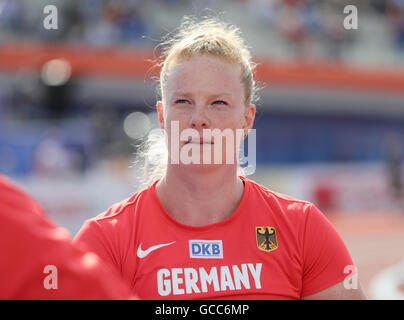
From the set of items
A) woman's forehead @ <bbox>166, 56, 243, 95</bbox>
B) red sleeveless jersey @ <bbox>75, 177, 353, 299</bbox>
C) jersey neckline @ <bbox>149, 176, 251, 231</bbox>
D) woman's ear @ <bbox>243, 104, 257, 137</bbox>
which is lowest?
red sleeveless jersey @ <bbox>75, 177, 353, 299</bbox>

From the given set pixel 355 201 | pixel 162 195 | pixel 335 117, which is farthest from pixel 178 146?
pixel 335 117

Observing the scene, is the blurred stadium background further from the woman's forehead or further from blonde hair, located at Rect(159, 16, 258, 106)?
the woman's forehead

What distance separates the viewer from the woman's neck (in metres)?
2.08

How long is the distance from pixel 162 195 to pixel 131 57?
15.9m

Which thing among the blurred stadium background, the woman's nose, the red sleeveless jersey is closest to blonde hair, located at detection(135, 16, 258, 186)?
the woman's nose

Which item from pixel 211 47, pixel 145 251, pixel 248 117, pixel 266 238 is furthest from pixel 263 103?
pixel 145 251

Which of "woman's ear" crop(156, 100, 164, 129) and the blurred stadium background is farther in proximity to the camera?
the blurred stadium background

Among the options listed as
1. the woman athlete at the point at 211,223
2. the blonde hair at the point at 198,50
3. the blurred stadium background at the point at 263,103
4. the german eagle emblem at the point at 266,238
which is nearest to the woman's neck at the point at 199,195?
the woman athlete at the point at 211,223

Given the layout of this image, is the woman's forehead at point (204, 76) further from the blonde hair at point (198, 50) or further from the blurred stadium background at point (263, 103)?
the blurred stadium background at point (263, 103)

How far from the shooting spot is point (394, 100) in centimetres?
2008

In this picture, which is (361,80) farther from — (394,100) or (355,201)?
(355,201)

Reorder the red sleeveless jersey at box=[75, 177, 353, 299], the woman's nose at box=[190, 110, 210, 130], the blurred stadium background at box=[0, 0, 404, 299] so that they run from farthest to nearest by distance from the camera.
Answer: the blurred stadium background at box=[0, 0, 404, 299], the woman's nose at box=[190, 110, 210, 130], the red sleeveless jersey at box=[75, 177, 353, 299]

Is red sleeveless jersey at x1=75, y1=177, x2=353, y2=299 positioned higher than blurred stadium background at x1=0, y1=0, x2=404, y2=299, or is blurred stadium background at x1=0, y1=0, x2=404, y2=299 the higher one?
blurred stadium background at x1=0, y1=0, x2=404, y2=299

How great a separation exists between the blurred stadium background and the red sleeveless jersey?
851cm
